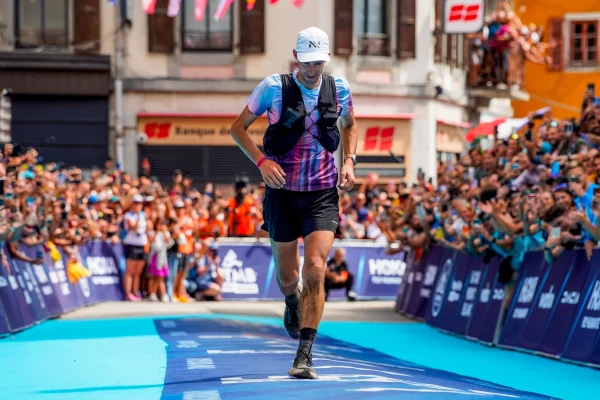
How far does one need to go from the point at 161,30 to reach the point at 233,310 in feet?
53.0

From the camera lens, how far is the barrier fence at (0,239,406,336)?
1921 cm

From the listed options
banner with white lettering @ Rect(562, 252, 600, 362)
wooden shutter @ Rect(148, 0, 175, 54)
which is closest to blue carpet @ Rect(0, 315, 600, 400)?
banner with white lettering @ Rect(562, 252, 600, 362)

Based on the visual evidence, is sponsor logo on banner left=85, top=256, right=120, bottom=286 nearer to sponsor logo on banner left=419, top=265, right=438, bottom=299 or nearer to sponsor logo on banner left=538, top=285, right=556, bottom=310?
sponsor logo on banner left=419, top=265, right=438, bottom=299

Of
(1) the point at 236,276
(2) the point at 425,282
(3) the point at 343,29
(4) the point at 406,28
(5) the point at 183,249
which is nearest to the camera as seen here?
(2) the point at 425,282

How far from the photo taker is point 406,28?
4034 centimetres

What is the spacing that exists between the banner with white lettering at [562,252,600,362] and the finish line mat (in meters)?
2.00

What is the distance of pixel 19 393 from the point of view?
33.8 feet

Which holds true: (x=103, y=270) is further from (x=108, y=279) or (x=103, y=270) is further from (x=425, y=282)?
(x=425, y=282)

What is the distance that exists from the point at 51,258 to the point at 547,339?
31.6 feet

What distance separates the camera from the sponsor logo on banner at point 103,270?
26.9m

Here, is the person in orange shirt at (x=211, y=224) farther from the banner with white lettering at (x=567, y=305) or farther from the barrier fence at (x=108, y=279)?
the banner with white lettering at (x=567, y=305)

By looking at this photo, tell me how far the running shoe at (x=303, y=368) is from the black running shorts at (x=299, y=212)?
1.01 meters

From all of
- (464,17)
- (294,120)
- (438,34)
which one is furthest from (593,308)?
(438,34)

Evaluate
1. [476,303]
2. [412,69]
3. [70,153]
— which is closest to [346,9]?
[412,69]
